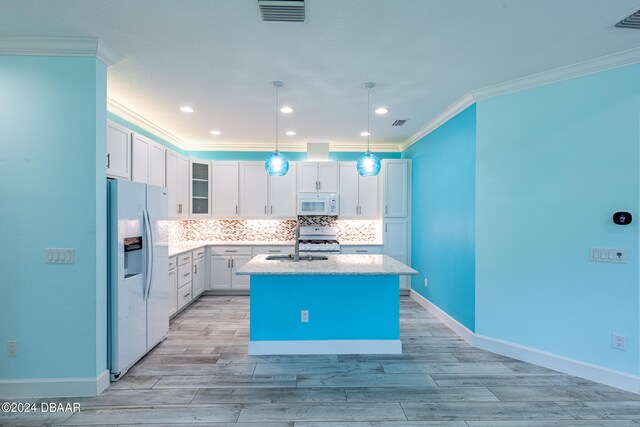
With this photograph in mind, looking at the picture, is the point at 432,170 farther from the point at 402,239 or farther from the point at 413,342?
the point at 413,342

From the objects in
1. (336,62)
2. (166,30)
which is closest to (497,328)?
(336,62)

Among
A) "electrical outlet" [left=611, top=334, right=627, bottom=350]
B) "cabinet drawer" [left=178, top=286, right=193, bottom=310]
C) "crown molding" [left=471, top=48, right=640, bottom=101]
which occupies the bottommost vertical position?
"cabinet drawer" [left=178, top=286, right=193, bottom=310]

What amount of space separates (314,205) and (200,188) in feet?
6.78

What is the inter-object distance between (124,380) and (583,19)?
14.7 feet

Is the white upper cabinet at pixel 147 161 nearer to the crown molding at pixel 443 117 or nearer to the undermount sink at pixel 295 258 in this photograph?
the undermount sink at pixel 295 258

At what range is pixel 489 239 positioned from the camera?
3125mm

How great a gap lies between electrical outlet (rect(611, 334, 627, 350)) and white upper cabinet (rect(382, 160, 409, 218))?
3.08 meters

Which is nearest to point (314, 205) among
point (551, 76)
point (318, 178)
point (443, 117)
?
point (318, 178)

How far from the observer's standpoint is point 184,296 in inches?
170

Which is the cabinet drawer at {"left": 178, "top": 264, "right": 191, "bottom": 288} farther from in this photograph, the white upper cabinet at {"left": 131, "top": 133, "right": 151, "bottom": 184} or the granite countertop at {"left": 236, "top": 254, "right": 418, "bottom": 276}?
→ the granite countertop at {"left": 236, "top": 254, "right": 418, "bottom": 276}

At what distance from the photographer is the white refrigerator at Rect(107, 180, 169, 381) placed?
2514 mm

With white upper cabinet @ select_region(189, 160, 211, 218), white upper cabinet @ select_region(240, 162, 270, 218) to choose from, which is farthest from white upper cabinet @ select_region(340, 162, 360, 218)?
white upper cabinet @ select_region(189, 160, 211, 218)

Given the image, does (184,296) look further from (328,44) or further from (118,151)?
(328,44)

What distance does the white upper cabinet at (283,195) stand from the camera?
5.41 metres
